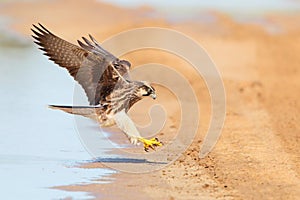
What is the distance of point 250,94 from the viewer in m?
15.0

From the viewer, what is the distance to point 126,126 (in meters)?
9.56

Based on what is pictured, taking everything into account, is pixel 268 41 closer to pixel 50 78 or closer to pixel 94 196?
pixel 50 78

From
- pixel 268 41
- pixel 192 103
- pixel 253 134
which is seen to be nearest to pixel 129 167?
pixel 253 134

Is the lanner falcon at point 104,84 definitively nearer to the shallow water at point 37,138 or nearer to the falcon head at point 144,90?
the falcon head at point 144,90

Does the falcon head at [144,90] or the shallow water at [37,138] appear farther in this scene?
the falcon head at [144,90]

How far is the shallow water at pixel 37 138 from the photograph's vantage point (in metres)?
8.57

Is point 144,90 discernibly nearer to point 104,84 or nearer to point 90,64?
point 104,84

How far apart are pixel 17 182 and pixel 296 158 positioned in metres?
3.01

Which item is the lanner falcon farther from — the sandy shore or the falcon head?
the sandy shore

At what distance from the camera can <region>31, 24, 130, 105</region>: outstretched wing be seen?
9.57 m

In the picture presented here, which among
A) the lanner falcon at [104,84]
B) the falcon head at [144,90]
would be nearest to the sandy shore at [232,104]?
the lanner falcon at [104,84]

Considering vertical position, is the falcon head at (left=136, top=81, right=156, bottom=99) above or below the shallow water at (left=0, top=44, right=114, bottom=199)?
above

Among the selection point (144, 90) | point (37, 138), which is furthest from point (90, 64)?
point (37, 138)

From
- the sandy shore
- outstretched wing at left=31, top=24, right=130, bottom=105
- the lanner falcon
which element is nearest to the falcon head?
the lanner falcon
